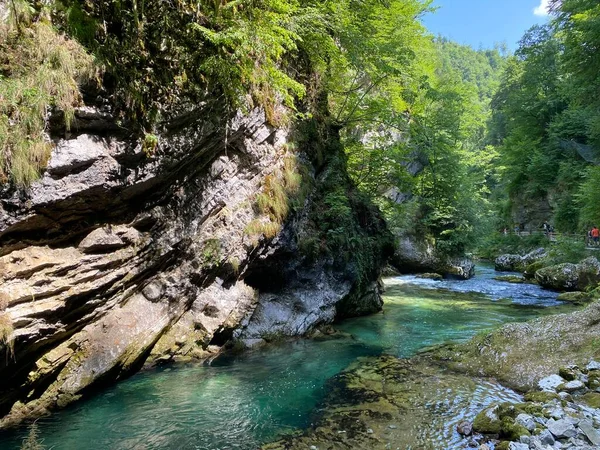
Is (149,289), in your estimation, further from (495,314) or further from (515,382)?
(495,314)

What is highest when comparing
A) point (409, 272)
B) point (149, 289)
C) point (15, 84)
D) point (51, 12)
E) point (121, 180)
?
point (51, 12)

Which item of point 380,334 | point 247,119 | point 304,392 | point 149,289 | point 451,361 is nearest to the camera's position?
point 304,392

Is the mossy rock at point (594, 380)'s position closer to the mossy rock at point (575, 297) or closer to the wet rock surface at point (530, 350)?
the wet rock surface at point (530, 350)

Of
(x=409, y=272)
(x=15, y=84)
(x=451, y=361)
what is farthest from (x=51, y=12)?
(x=409, y=272)

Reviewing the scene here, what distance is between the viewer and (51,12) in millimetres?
6266

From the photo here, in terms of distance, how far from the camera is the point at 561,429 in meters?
5.27

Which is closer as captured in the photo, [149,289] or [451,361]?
[149,289]

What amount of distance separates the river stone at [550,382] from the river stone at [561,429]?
1.63 meters

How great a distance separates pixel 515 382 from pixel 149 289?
762 centimetres

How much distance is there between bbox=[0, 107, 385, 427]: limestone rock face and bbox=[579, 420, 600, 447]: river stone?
7123 mm

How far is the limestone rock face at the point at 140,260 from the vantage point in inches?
237

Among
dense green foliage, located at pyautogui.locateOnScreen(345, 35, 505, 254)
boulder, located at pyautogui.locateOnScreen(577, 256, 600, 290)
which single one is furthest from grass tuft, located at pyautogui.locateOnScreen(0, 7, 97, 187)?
boulder, located at pyautogui.locateOnScreen(577, 256, 600, 290)

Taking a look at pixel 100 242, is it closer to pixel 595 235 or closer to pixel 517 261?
pixel 595 235

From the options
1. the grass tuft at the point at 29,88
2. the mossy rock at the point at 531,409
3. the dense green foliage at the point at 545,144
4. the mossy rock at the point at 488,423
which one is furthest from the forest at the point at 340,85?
the mossy rock at the point at 531,409
